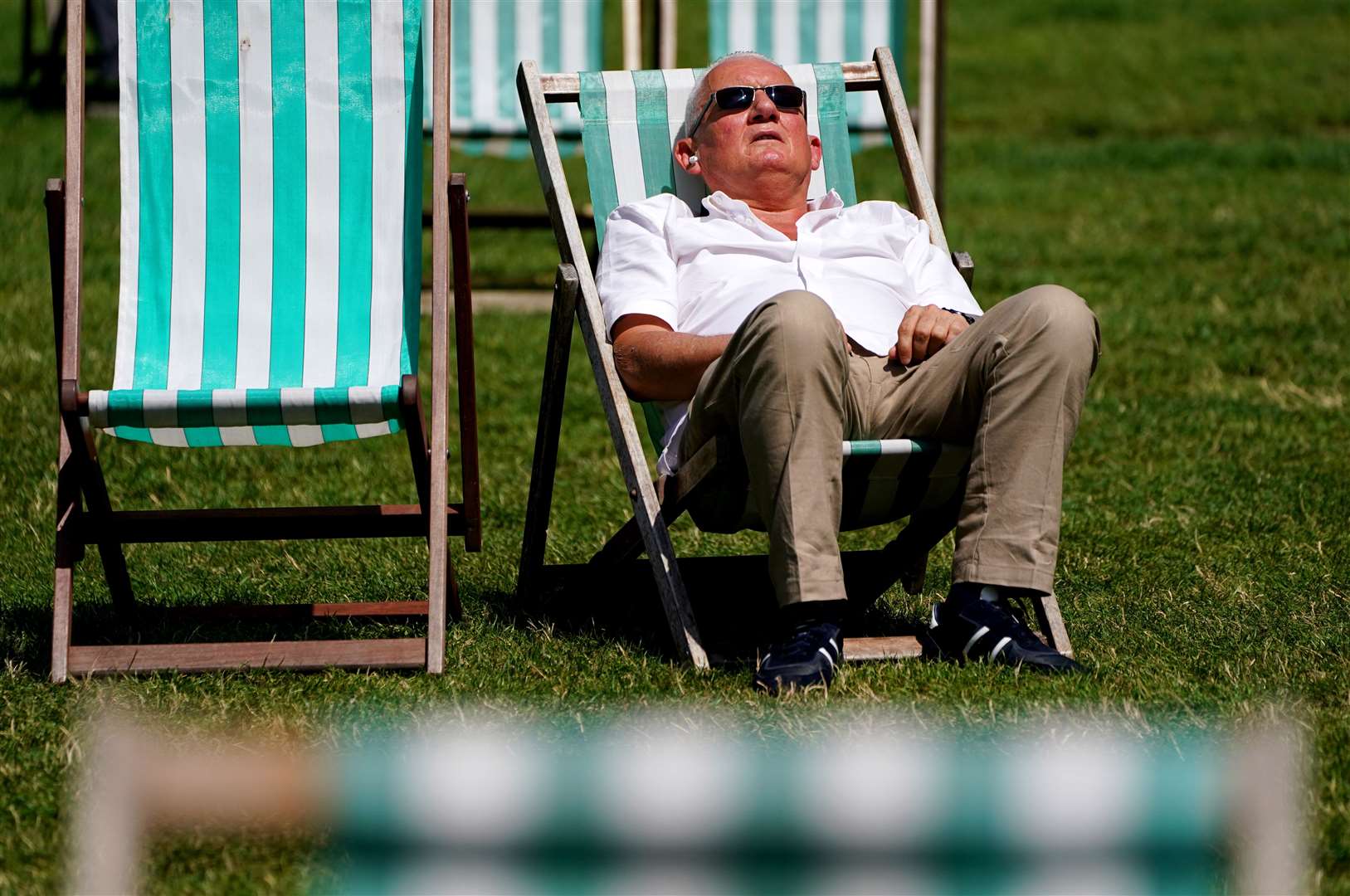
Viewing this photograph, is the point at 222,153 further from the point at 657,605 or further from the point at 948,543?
the point at 948,543

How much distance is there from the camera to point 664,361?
3.59m

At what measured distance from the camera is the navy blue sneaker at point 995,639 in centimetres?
338

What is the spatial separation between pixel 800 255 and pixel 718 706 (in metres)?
1.17

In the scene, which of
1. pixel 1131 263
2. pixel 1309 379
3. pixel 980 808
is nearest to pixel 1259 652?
pixel 980 808

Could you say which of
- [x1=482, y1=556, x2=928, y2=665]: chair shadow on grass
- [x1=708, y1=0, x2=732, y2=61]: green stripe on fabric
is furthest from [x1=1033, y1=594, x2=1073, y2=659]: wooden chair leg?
[x1=708, y1=0, x2=732, y2=61]: green stripe on fabric

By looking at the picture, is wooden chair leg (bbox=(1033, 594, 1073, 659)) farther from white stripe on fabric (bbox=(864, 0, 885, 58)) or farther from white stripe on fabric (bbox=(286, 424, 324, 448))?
white stripe on fabric (bbox=(864, 0, 885, 58))

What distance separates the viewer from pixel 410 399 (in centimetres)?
341

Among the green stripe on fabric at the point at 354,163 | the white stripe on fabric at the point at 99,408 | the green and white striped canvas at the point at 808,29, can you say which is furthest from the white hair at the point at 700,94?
the green and white striped canvas at the point at 808,29

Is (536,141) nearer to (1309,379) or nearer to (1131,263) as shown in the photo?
(1309,379)

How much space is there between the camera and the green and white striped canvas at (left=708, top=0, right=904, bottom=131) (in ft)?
24.3

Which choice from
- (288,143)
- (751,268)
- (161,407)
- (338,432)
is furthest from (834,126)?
(161,407)

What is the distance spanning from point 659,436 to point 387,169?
2.76 ft

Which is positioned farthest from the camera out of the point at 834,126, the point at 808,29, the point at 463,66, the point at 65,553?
the point at 463,66

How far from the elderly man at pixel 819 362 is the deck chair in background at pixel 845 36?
3.40 metres
